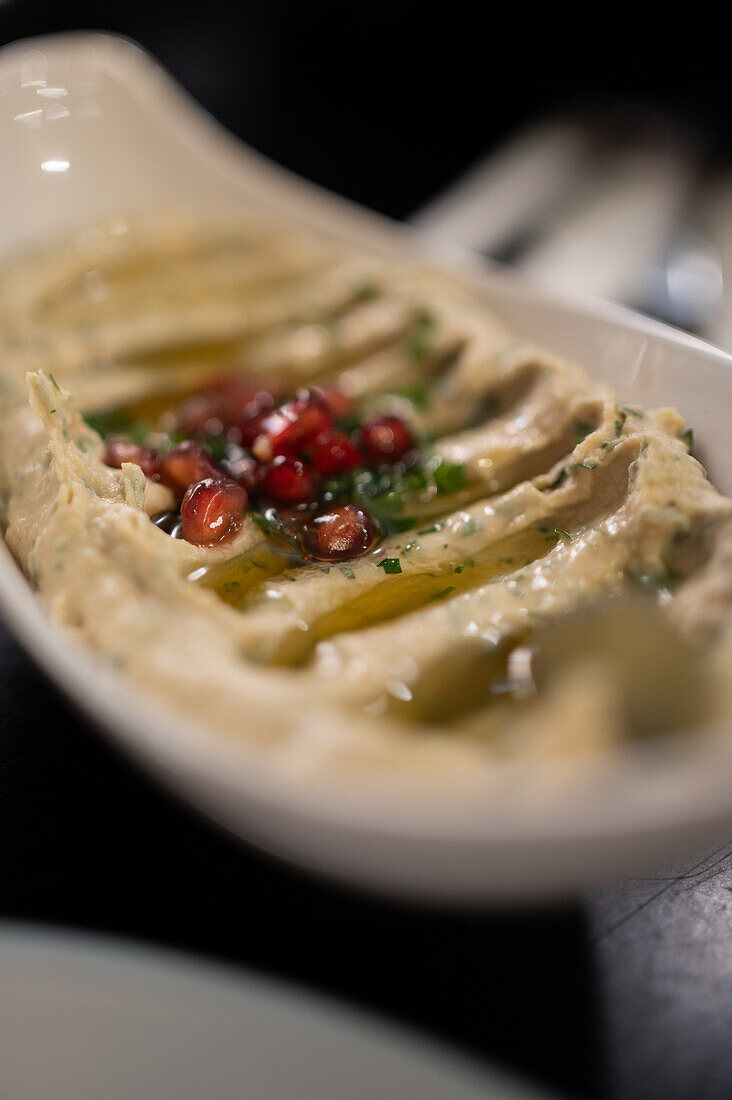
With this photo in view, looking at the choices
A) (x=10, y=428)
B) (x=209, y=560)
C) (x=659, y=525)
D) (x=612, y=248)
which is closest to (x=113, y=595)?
(x=209, y=560)

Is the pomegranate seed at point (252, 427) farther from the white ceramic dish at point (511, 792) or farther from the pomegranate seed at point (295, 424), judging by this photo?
the white ceramic dish at point (511, 792)

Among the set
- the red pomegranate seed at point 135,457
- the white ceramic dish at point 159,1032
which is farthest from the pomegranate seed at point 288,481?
the white ceramic dish at point 159,1032

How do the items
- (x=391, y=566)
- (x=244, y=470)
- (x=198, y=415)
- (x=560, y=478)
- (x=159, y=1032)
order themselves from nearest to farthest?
(x=159, y=1032) → (x=391, y=566) → (x=560, y=478) → (x=244, y=470) → (x=198, y=415)

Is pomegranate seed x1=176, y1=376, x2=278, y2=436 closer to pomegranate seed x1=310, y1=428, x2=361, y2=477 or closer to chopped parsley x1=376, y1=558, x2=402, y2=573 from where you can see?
pomegranate seed x1=310, y1=428, x2=361, y2=477

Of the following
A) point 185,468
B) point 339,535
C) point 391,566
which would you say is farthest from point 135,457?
point 391,566

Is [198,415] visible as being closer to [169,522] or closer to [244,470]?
[244,470]

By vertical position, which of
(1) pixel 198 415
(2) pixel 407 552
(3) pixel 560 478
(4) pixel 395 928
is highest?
(3) pixel 560 478

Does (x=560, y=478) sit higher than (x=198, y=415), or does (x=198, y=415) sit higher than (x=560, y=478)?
(x=560, y=478)
